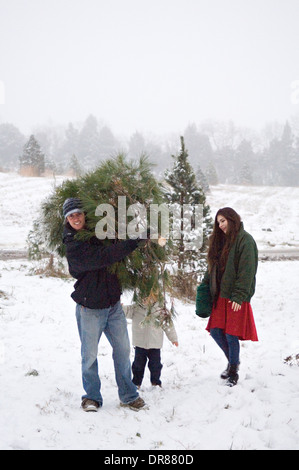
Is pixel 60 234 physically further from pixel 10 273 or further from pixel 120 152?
pixel 10 273

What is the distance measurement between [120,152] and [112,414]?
282 centimetres

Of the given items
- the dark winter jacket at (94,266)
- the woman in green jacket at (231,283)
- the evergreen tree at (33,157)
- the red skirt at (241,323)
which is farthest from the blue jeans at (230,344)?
the evergreen tree at (33,157)

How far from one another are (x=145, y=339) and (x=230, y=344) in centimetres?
102

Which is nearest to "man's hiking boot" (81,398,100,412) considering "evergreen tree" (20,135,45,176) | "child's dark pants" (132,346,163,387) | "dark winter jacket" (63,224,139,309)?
"child's dark pants" (132,346,163,387)

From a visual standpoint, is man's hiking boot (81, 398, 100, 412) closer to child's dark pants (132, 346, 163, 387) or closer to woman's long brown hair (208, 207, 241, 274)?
child's dark pants (132, 346, 163, 387)

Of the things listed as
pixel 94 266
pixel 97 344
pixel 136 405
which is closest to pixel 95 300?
pixel 94 266

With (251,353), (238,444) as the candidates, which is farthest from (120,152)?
(251,353)

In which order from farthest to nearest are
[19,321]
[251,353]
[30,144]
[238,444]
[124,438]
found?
1. [30,144]
2. [19,321]
3. [251,353]
4. [124,438]
5. [238,444]

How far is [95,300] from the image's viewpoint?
3.19 metres

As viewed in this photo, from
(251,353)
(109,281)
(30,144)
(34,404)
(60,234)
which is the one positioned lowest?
(251,353)

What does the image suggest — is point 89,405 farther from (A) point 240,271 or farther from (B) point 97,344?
(A) point 240,271

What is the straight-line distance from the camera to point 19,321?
6109 mm

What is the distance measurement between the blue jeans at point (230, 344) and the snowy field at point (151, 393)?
1.01 ft

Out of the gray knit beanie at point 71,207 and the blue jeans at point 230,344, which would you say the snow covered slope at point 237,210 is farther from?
the blue jeans at point 230,344
